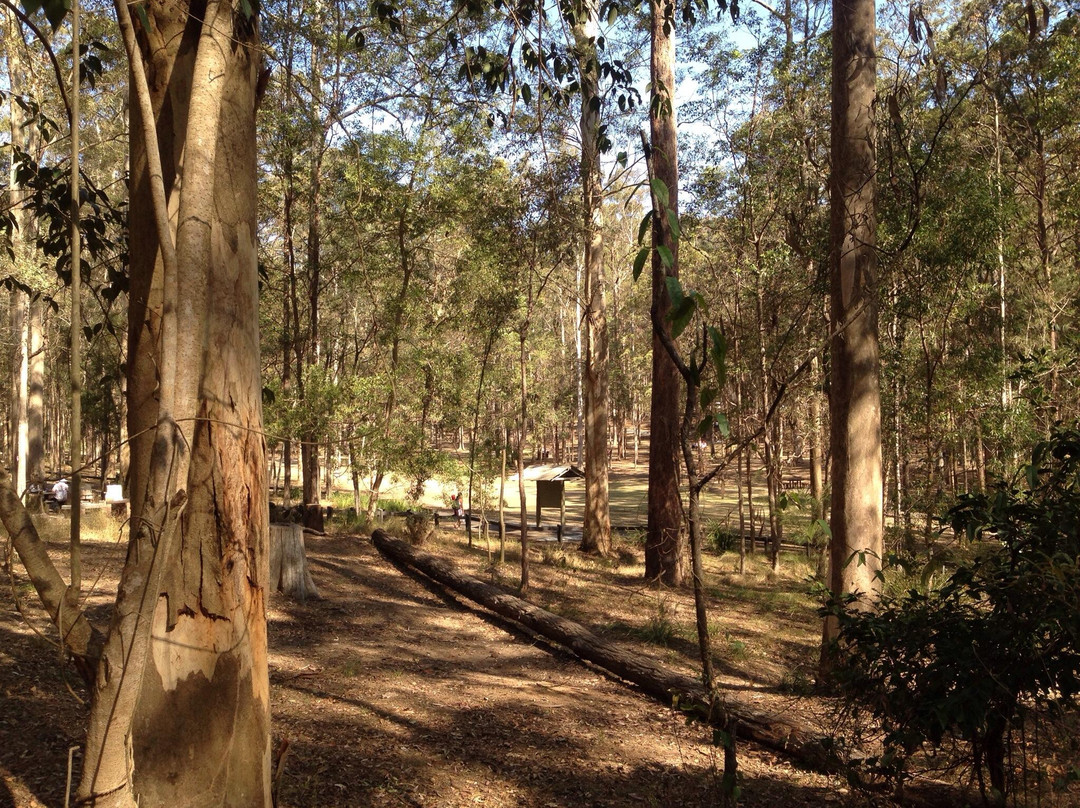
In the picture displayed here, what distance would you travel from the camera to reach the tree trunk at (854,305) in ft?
23.8

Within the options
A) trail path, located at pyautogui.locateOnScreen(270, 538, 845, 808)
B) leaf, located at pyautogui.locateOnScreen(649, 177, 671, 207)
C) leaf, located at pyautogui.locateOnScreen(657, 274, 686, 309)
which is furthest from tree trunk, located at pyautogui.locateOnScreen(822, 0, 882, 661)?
leaf, located at pyautogui.locateOnScreen(657, 274, 686, 309)

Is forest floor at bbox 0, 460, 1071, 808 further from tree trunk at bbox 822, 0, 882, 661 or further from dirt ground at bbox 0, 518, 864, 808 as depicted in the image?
tree trunk at bbox 822, 0, 882, 661

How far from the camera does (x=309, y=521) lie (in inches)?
596

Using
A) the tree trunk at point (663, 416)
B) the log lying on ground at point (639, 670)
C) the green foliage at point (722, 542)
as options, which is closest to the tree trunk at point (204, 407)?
the log lying on ground at point (639, 670)

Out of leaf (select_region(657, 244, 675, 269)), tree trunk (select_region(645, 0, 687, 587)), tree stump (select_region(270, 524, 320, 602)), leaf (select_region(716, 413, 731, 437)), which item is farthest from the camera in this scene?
tree trunk (select_region(645, 0, 687, 587))

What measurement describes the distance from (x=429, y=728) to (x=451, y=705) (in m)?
0.63

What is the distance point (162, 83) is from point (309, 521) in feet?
43.1

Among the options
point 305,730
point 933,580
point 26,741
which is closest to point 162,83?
point 26,741

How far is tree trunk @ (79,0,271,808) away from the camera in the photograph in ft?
8.13

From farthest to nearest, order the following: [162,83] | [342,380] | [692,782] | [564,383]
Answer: [564,383] → [342,380] → [692,782] → [162,83]

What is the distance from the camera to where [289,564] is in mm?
8945

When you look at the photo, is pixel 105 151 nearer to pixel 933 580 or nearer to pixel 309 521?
pixel 309 521

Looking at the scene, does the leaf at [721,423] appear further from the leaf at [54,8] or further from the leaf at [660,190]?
the leaf at [54,8]

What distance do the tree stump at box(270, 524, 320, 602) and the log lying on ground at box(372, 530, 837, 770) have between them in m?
2.13
